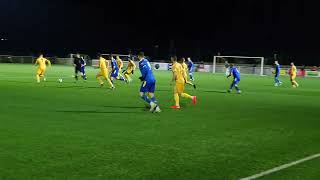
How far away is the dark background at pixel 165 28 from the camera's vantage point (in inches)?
3201

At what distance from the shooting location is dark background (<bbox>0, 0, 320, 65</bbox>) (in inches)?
3201

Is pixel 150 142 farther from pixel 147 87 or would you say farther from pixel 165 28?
pixel 165 28

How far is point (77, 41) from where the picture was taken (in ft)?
307

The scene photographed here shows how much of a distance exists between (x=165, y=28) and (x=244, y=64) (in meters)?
26.2

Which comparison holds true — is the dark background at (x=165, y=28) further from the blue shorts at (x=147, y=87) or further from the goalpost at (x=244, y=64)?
the blue shorts at (x=147, y=87)

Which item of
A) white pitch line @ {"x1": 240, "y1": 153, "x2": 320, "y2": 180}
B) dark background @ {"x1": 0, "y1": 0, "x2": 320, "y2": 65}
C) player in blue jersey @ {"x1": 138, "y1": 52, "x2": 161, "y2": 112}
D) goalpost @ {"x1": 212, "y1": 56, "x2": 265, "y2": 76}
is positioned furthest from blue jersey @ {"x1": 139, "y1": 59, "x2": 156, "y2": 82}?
dark background @ {"x1": 0, "y1": 0, "x2": 320, "y2": 65}

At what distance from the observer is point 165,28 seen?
87.8 metres

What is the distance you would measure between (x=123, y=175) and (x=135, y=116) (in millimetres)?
7932

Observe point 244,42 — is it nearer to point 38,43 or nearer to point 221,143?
point 38,43

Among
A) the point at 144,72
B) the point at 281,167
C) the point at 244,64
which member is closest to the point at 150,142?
the point at 281,167

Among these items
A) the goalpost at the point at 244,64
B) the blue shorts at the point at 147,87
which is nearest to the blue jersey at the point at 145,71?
the blue shorts at the point at 147,87

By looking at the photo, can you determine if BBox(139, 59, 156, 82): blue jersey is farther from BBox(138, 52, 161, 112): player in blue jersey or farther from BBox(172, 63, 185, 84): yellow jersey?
BBox(172, 63, 185, 84): yellow jersey

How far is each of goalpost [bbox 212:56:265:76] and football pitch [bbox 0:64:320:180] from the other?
44.8 meters

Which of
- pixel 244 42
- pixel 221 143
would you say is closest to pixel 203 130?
pixel 221 143
